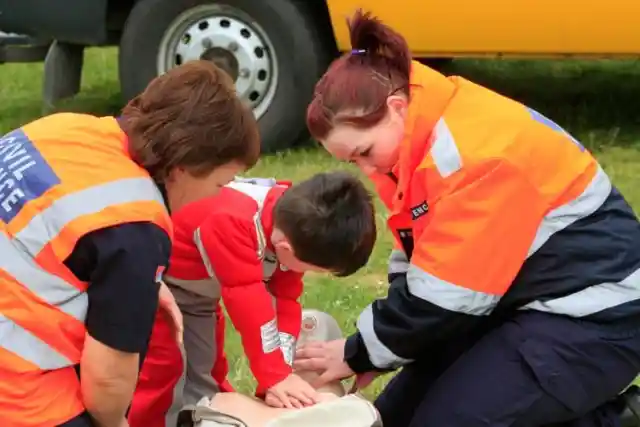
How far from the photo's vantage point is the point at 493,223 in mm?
2549

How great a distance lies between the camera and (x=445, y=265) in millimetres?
2590

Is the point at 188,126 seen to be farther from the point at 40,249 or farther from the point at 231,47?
the point at 231,47

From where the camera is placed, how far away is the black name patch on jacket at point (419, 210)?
264 centimetres

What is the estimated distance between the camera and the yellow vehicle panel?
5.59 meters

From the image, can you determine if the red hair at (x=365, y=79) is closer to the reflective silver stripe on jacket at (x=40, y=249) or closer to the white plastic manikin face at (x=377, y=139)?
the white plastic manikin face at (x=377, y=139)

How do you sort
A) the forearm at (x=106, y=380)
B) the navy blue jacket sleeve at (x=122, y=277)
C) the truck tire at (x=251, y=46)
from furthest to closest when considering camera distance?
the truck tire at (x=251, y=46) → the forearm at (x=106, y=380) → the navy blue jacket sleeve at (x=122, y=277)

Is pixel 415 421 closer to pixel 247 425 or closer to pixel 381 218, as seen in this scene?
pixel 247 425

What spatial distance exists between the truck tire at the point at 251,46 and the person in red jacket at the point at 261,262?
116 inches

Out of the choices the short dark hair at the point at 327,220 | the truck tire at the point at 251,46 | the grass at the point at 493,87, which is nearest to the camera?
the short dark hair at the point at 327,220

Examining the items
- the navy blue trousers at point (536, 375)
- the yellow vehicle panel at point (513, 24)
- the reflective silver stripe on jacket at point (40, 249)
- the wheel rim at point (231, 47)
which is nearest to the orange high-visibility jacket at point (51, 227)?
the reflective silver stripe on jacket at point (40, 249)

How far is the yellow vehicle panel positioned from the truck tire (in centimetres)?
28

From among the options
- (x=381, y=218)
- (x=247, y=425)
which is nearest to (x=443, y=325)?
(x=247, y=425)

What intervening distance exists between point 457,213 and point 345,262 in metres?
0.44

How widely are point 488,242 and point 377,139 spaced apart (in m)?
0.36
